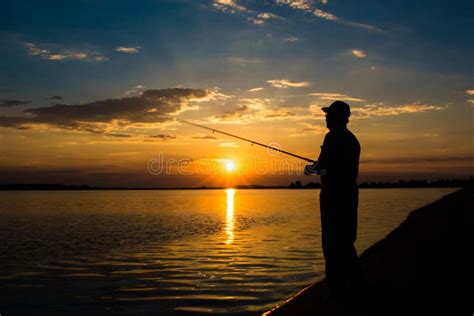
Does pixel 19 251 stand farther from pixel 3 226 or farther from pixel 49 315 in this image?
pixel 3 226

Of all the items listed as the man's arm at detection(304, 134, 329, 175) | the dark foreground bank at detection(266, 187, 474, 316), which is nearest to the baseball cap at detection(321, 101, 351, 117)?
the man's arm at detection(304, 134, 329, 175)

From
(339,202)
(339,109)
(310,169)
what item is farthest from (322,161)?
(339,109)

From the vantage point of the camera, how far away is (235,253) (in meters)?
17.1

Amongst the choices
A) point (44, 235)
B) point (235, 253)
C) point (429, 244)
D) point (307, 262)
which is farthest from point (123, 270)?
point (44, 235)

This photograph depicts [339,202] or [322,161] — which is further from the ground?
[322,161]

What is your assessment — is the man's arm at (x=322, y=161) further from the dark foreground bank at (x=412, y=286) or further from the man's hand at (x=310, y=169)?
the dark foreground bank at (x=412, y=286)

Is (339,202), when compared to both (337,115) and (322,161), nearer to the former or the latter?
(322,161)

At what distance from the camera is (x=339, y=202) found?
6297 mm

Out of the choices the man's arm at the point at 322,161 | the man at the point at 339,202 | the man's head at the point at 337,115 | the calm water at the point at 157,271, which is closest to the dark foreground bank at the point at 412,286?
the man at the point at 339,202

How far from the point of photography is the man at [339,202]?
6.19 metres

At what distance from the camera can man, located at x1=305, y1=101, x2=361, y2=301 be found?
6191 mm

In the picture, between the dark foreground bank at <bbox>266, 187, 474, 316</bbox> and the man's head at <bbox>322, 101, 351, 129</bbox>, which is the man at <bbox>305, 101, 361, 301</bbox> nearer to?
the man's head at <bbox>322, 101, 351, 129</bbox>

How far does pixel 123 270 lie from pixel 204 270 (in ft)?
8.57

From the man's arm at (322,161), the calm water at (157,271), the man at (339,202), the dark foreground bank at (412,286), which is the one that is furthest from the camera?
the calm water at (157,271)
